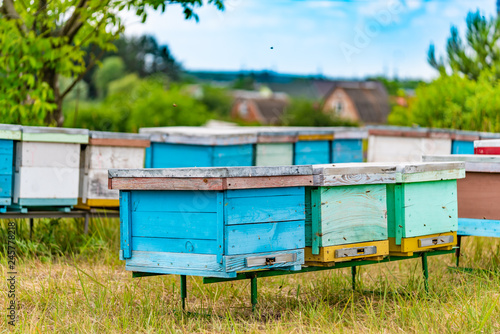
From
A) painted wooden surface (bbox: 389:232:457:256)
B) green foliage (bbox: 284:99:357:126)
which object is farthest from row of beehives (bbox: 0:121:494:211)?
green foliage (bbox: 284:99:357:126)

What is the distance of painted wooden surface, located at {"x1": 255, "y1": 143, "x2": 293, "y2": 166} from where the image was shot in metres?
8.21

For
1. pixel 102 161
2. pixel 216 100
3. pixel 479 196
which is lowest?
pixel 479 196

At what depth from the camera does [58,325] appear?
15.3ft

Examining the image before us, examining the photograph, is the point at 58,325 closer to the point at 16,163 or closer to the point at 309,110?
the point at 16,163

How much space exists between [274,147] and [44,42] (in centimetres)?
333

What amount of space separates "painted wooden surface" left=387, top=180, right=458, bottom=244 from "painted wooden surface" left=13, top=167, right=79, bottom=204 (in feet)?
11.7

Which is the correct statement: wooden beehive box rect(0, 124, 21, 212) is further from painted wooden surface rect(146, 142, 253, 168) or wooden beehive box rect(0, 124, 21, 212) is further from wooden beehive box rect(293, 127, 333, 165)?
wooden beehive box rect(293, 127, 333, 165)

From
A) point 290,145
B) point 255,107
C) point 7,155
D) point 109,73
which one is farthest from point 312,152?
point 255,107

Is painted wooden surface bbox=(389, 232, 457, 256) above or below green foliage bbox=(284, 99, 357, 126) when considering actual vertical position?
below

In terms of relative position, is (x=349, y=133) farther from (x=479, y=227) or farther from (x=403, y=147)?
(x=479, y=227)

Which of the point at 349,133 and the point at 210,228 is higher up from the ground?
the point at 349,133

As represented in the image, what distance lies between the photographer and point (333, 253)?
15.5 feet

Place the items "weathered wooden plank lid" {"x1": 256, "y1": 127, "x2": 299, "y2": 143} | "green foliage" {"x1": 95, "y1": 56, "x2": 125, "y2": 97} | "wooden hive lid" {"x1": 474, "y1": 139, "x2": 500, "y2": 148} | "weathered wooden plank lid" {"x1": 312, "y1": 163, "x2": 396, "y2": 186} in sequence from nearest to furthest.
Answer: "weathered wooden plank lid" {"x1": 312, "y1": 163, "x2": 396, "y2": 186}, "wooden hive lid" {"x1": 474, "y1": 139, "x2": 500, "y2": 148}, "weathered wooden plank lid" {"x1": 256, "y1": 127, "x2": 299, "y2": 143}, "green foliage" {"x1": 95, "y1": 56, "x2": 125, "y2": 97}

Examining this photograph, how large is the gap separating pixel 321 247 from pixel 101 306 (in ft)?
6.08
